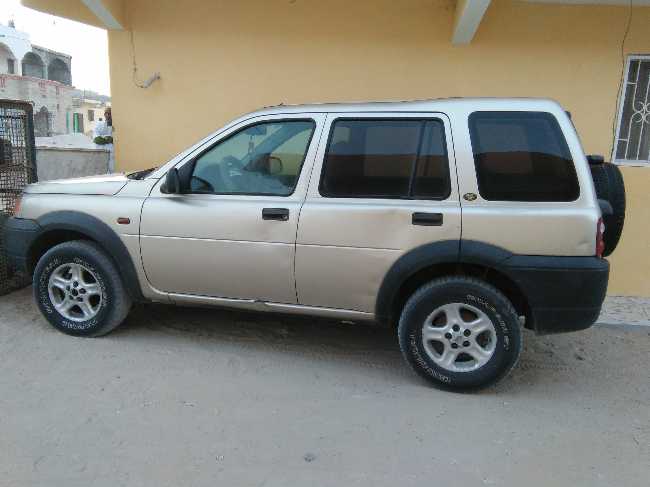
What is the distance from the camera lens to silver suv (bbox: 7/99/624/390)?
312 cm

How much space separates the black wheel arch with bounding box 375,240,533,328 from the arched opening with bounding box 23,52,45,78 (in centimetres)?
4713

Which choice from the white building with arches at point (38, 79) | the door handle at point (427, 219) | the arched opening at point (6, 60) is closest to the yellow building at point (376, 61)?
the door handle at point (427, 219)

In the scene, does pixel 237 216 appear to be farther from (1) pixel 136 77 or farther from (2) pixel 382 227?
(1) pixel 136 77

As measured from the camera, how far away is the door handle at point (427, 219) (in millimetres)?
3207

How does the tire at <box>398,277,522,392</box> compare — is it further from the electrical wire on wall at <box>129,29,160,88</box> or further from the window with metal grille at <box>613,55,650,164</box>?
the electrical wire on wall at <box>129,29,160,88</box>

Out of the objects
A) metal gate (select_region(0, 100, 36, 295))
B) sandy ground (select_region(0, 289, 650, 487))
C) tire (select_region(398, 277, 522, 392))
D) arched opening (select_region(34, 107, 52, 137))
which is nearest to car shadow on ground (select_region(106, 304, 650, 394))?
sandy ground (select_region(0, 289, 650, 487))

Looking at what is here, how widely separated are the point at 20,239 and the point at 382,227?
2.89 m

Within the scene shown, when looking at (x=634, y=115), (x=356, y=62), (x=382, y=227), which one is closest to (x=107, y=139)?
(x=356, y=62)

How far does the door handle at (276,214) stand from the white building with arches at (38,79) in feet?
90.9

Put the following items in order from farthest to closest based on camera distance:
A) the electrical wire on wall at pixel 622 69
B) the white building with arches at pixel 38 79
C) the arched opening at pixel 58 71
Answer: the arched opening at pixel 58 71 < the white building with arches at pixel 38 79 < the electrical wire on wall at pixel 622 69

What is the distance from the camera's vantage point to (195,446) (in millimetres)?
2715

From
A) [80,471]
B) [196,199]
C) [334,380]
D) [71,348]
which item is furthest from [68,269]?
[334,380]

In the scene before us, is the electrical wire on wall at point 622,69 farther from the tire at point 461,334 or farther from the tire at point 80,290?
the tire at point 80,290

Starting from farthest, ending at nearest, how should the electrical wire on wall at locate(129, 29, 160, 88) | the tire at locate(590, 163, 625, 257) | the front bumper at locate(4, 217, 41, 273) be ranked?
the electrical wire on wall at locate(129, 29, 160, 88)
the front bumper at locate(4, 217, 41, 273)
the tire at locate(590, 163, 625, 257)
